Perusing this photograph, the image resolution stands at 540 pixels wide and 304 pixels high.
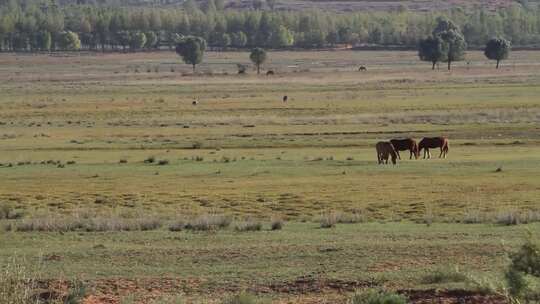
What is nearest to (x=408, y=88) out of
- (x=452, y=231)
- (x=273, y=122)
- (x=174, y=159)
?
(x=273, y=122)

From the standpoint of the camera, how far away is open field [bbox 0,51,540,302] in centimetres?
2302

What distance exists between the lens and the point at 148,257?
79.7ft

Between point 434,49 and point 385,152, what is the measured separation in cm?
11190

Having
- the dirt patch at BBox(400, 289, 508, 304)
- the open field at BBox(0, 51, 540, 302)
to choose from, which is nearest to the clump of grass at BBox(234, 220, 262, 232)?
the open field at BBox(0, 51, 540, 302)

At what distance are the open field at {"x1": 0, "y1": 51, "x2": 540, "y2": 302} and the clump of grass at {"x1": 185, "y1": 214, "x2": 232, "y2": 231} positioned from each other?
87 centimetres

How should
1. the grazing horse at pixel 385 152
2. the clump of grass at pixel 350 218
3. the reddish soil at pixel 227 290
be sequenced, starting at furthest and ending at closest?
the grazing horse at pixel 385 152 < the clump of grass at pixel 350 218 < the reddish soil at pixel 227 290

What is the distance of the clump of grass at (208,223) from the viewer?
29233 millimetres

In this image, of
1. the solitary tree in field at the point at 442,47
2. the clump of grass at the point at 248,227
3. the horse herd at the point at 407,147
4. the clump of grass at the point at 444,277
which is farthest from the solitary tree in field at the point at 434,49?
the clump of grass at the point at 444,277

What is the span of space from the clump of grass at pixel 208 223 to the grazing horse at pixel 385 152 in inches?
776

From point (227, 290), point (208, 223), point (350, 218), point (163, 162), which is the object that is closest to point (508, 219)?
point (350, 218)

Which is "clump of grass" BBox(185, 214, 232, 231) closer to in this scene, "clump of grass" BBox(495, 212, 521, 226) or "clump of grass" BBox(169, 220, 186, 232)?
"clump of grass" BBox(169, 220, 186, 232)

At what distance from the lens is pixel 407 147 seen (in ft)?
169

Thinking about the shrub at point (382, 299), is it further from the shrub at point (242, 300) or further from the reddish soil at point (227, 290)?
the reddish soil at point (227, 290)

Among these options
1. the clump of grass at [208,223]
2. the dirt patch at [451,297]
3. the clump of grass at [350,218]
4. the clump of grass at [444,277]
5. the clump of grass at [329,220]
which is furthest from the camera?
the clump of grass at [350,218]
